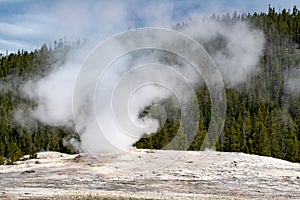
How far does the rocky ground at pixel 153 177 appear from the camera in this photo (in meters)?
25.0

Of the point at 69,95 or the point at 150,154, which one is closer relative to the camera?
the point at 150,154

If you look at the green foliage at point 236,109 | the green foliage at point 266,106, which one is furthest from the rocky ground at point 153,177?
the green foliage at point 266,106

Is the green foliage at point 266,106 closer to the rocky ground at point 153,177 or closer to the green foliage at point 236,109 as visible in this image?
the green foliage at point 236,109

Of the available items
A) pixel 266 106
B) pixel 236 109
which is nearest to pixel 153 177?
pixel 236 109

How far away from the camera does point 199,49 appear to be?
14512 centimetres

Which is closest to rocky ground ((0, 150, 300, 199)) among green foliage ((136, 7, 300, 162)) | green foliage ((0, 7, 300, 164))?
green foliage ((0, 7, 300, 164))

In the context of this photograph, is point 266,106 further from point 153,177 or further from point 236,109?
point 153,177

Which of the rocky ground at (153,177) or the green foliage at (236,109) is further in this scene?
the green foliage at (236,109)

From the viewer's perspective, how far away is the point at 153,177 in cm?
3103

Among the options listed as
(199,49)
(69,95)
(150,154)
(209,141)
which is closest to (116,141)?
(150,154)

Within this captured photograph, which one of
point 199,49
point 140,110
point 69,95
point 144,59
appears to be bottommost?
point 140,110

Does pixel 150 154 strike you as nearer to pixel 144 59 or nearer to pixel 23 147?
pixel 23 147

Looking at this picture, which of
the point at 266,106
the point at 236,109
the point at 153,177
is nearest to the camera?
the point at 153,177

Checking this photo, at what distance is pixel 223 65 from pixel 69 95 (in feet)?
195
